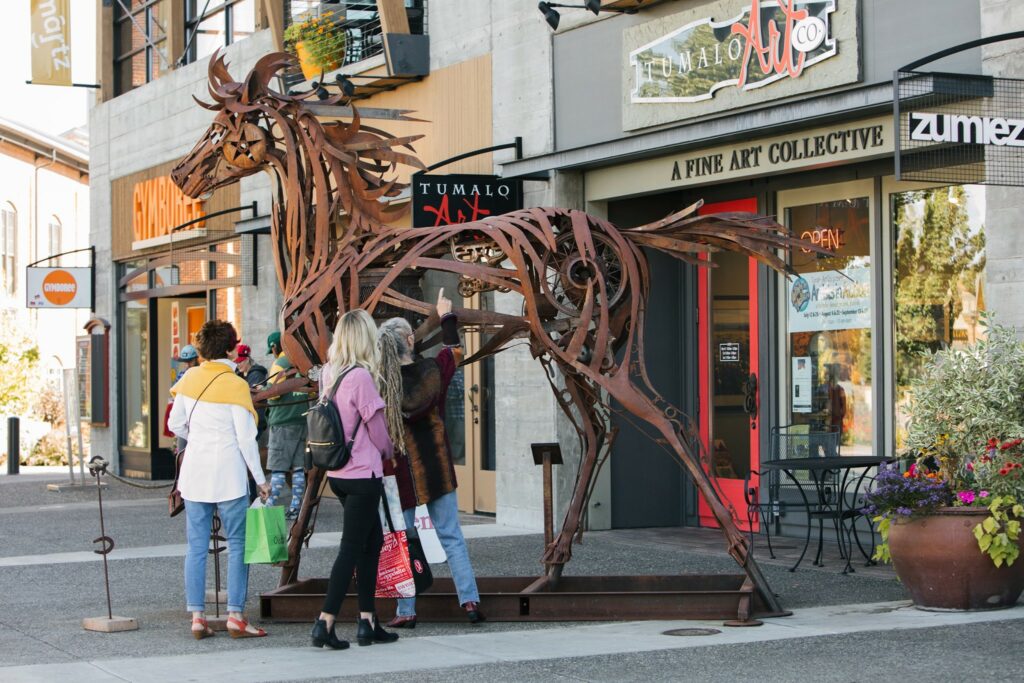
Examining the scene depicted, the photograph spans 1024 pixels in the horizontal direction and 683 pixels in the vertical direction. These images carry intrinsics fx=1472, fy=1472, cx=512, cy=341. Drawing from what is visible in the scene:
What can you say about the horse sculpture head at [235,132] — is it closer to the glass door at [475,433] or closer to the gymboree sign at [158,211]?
the glass door at [475,433]

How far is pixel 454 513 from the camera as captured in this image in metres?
8.25

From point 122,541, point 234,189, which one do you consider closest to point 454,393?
point 122,541

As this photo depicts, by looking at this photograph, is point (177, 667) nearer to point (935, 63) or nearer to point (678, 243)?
point (678, 243)

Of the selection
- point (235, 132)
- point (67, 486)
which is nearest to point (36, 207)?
point (67, 486)

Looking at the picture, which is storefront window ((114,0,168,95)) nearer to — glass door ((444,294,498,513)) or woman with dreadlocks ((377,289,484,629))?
glass door ((444,294,498,513))

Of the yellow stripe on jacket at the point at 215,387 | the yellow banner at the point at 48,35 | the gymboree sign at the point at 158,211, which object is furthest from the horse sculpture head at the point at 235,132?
the yellow banner at the point at 48,35

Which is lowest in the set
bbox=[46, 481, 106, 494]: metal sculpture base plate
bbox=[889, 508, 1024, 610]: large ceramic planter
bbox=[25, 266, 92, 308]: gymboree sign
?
bbox=[46, 481, 106, 494]: metal sculpture base plate

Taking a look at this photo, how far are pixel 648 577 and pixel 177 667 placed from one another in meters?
3.04

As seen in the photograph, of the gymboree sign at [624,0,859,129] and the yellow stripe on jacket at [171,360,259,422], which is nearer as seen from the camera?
the yellow stripe on jacket at [171,360,259,422]

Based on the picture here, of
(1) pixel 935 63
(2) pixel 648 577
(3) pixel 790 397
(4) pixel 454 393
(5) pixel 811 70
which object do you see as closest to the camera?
(2) pixel 648 577

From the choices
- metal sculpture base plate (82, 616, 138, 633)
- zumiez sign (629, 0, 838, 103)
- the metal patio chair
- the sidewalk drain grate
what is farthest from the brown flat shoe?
zumiez sign (629, 0, 838, 103)

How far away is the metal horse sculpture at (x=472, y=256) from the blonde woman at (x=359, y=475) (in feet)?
3.07

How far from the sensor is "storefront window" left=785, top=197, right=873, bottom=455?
11.9 m

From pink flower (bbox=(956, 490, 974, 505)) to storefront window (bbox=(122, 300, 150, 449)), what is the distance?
16.1 m
